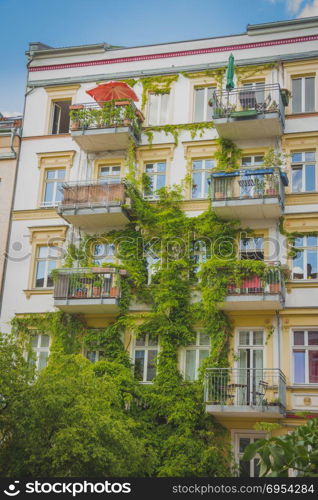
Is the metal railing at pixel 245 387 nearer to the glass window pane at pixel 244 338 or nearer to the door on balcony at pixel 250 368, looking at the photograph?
the door on balcony at pixel 250 368

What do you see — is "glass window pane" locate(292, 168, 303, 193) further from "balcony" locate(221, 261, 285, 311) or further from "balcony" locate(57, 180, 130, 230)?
"balcony" locate(57, 180, 130, 230)

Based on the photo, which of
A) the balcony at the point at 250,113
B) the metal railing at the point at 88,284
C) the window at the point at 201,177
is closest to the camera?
the metal railing at the point at 88,284

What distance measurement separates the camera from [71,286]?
24.4m

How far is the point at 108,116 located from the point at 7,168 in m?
4.90

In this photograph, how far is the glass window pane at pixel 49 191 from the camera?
27562 millimetres

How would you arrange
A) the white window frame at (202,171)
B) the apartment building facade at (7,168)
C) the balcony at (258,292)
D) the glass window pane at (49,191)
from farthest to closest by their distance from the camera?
1. the glass window pane at (49,191)
2. the apartment building facade at (7,168)
3. the white window frame at (202,171)
4. the balcony at (258,292)

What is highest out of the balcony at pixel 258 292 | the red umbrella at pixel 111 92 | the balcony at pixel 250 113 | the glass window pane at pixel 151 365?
the red umbrella at pixel 111 92

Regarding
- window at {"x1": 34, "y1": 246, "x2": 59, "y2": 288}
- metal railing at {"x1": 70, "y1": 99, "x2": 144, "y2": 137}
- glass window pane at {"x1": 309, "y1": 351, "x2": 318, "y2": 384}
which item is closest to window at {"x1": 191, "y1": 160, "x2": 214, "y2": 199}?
metal railing at {"x1": 70, "y1": 99, "x2": 144, "y2": 137}

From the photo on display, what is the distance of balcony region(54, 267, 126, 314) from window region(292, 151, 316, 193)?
6935 mm

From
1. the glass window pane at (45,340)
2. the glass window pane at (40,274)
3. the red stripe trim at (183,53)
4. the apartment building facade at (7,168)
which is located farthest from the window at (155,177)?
the glass window pane at (45,340)

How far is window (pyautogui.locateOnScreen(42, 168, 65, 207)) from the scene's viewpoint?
1081 inches

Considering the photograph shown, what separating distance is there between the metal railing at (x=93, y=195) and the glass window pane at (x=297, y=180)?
6122mm

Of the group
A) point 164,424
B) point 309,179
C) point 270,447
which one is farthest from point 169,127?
point 270,447

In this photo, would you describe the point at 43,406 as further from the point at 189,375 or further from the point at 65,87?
the point at 65,87
